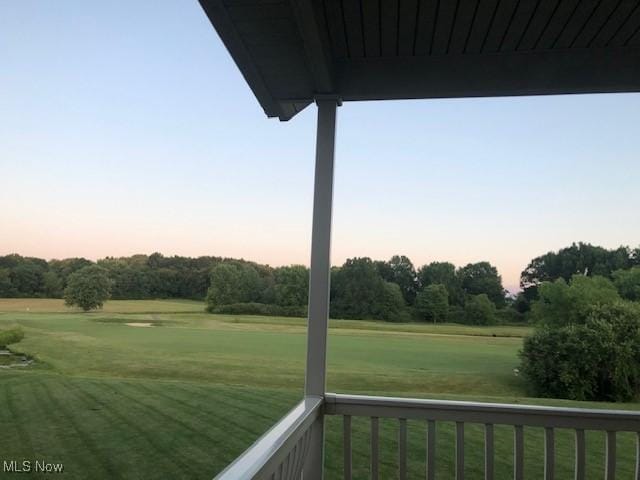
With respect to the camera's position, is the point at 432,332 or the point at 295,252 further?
the point at 432,332

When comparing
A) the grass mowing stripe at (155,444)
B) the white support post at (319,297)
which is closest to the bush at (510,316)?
the white support post at (319,297)

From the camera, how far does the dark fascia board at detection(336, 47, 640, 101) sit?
192 cm

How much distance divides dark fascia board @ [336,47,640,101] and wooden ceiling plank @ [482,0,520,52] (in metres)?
0.07

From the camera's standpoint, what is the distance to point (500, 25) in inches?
68.8

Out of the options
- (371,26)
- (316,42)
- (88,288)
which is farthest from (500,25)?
(88,288)

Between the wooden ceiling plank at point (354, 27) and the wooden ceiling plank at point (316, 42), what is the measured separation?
0.30 ft

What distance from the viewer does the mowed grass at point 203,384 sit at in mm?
1260

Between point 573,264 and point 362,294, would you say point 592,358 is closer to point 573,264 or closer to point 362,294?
point 573,264

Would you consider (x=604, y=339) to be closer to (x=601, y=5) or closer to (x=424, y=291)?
(x=424, y=291)

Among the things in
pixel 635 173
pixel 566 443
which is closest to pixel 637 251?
pixel 635 173

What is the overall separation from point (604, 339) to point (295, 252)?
194cm

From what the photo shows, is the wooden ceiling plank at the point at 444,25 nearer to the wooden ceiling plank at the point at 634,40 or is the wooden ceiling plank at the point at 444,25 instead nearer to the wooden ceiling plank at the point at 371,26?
the wooden ceiling plank at the point at 371,26

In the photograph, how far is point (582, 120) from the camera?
3.10 meters

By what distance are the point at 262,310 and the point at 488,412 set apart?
125cm
